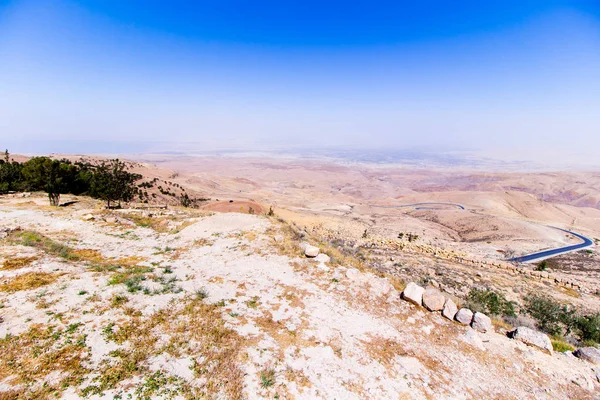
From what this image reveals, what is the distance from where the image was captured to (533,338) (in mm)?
8836

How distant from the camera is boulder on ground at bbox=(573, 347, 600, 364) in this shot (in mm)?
8258

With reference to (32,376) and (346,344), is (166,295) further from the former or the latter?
(346,344)

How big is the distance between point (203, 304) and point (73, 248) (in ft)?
33.2

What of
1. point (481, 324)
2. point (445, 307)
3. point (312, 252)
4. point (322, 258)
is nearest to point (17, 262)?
point (312, 252)

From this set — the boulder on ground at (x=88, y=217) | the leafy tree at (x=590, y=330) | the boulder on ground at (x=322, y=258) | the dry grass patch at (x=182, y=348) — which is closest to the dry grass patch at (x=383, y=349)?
the dry grass patch at (x=182, y=348)

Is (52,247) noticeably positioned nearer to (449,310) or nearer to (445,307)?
(445,307)

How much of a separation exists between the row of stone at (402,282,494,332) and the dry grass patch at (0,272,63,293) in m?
13.4

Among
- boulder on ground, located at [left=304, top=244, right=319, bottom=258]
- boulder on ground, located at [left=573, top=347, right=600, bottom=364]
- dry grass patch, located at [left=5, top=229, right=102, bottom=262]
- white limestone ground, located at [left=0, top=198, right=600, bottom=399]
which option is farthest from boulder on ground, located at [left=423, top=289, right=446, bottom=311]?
dry grass patch, located at [left=5, top=229, right=102, bottom=262]

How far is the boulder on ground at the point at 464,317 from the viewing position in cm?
956

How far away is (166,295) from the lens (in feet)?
31.5

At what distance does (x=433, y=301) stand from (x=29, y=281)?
1476cm

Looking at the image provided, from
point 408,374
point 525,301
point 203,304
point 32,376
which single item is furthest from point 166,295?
point 525,301

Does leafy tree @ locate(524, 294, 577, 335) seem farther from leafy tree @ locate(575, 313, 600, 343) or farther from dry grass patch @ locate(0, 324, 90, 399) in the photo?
dry grass patch @ locate(0, 324, 90, 399)

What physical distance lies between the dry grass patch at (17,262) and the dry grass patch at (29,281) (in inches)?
43.1
